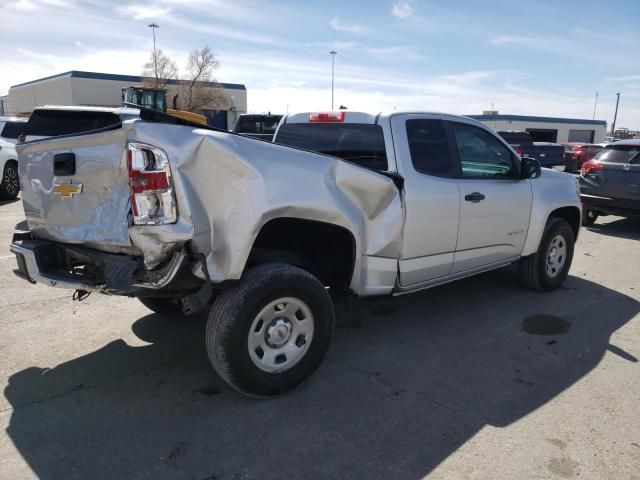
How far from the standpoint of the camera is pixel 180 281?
306 centimetres

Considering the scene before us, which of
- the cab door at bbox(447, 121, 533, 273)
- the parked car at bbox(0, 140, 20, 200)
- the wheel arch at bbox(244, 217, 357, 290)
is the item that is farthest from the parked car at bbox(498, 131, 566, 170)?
the wheel arch at bbox(244, 217, 357, 290)

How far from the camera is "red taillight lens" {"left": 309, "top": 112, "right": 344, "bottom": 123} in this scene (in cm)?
441

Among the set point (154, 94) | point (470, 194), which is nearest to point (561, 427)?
point (470, 194)

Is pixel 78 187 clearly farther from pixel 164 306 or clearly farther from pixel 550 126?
pixel 550 126

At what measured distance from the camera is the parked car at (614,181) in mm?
9117

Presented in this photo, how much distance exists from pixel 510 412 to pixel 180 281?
2.23m

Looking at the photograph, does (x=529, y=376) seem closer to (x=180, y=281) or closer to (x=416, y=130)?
(x=416, y=130)

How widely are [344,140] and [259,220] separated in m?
1.63

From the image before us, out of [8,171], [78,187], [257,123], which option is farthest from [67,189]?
[257,123]

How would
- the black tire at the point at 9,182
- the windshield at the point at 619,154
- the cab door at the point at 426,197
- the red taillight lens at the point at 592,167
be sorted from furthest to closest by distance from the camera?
1. the black tire at the point at 9,182
2. the red taillight lens at the point at 592,167
3. the windshield at the point at 619,154
4. the cab door at the point at 426,197

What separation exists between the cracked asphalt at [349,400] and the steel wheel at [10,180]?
7.97 meters

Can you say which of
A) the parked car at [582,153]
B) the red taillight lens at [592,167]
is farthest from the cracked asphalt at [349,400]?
the parked car at [582,153]

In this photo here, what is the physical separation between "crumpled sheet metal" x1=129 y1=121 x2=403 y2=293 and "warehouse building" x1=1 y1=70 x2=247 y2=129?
152 ft

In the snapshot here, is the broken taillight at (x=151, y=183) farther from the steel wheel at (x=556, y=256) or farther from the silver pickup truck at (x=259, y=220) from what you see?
the steel wheel at (x=556, y=256)
